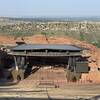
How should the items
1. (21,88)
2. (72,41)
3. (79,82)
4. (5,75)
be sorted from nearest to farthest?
1. (21,88)
2. (79,82)
3. (5,75)
4. (72,41)

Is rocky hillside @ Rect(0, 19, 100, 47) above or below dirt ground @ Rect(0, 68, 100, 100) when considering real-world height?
below

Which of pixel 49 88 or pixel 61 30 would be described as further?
pixel 61 30

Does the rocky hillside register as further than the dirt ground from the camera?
Yes

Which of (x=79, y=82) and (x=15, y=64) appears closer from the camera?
(x=79, y=82)

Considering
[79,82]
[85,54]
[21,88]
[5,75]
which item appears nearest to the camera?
[21,88]

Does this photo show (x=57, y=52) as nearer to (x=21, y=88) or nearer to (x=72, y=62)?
(x=72, y=62)

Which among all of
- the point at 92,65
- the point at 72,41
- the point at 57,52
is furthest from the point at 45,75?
the point at 72,41

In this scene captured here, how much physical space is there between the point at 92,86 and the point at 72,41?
1977 centimetres

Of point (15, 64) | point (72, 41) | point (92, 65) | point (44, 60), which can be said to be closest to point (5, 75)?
point (15, 64)

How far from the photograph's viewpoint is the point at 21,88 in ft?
126

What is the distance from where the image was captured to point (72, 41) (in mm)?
58688

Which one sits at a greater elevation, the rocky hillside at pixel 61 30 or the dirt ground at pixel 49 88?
the dirt ground at pixel 49 88

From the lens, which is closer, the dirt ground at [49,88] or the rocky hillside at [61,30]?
the dirt ground at [49,88]

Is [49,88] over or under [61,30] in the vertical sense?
over
